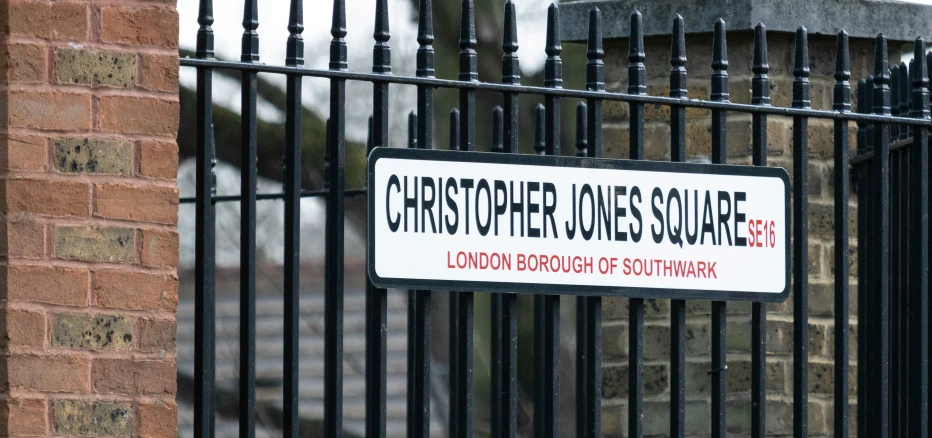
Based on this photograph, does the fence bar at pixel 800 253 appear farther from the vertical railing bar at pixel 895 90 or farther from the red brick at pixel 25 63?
the red brick at pixel 25 63

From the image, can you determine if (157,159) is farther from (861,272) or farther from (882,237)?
(861,272)

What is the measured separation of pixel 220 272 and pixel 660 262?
4834 millimetres

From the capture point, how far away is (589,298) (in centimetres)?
365

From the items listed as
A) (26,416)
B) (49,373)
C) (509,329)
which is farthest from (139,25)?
(509,329)

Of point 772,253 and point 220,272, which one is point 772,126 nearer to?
point 772,253

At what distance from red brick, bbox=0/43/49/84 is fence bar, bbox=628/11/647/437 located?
1.54 m

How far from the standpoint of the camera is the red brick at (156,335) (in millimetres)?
3195

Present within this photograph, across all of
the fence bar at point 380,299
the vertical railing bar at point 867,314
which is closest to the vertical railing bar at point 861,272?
the vertical railing bar at point 867,314

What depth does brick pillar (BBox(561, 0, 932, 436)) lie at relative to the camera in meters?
5.12

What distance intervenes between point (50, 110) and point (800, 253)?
2.10 meters

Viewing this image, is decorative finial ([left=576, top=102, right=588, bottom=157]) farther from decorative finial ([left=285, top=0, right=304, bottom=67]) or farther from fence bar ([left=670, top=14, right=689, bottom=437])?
decorative finial ([left=285, top=0, right=304, bottom=67])

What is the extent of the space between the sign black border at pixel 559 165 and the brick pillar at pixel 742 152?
1330 mm

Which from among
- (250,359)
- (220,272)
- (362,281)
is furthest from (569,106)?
(250,359)

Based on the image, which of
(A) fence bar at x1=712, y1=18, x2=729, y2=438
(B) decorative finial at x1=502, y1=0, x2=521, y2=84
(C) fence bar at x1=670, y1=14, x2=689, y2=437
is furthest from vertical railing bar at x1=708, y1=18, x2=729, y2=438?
(B) decorative finial at x1=502, y1=0, x2=521, y2=84
